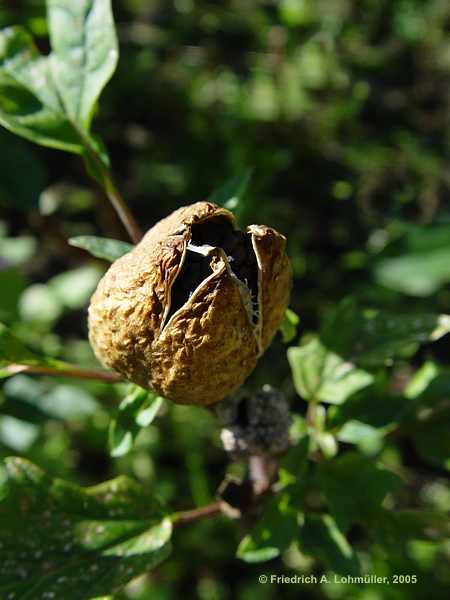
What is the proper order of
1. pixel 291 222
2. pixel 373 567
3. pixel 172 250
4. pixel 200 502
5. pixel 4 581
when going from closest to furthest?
pixel 172 250
pixel 4 581
pixel 200 502
pixel 373 567
pixel 291 222

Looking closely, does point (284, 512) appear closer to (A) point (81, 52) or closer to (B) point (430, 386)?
(B) point (430, 386)

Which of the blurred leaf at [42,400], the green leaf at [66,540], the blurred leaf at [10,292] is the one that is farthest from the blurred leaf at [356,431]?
the blurred leaf at [10,292]

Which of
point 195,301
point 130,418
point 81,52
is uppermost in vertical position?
point 81,52

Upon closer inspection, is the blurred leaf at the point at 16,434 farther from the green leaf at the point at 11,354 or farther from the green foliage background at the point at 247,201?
the green leaf at the point at 11,354

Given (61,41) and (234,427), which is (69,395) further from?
(61,41)

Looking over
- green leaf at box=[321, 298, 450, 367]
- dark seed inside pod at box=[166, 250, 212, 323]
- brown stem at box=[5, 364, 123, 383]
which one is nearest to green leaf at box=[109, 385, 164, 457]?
brown stem at box=[5, 364, 123, 383]

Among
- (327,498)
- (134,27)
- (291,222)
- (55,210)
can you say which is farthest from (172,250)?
(134,27)

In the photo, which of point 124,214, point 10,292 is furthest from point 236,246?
point 10,292
